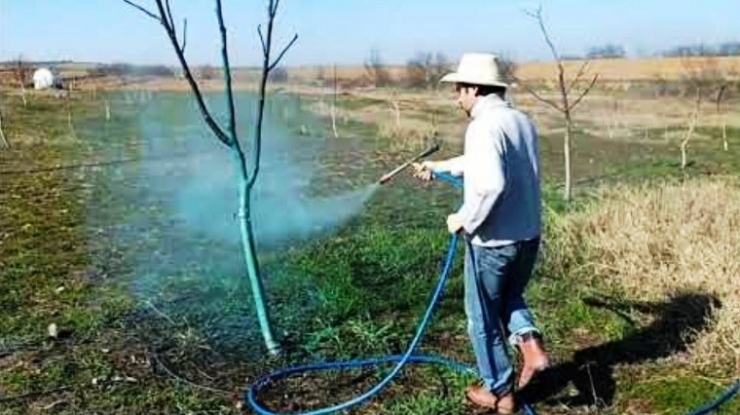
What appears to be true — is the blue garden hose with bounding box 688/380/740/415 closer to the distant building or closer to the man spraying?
the man spraying

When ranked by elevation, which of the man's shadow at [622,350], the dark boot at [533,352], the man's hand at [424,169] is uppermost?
the man's hand at [424,169]

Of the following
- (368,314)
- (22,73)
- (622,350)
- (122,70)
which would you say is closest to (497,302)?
(622,350)

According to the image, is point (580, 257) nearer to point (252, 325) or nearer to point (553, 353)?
point (553, 353)

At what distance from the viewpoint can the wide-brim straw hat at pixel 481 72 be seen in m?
3.62

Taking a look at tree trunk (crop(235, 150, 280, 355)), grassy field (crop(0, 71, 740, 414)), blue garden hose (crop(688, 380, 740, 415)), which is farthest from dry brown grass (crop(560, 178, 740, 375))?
tree trunk (crop(235, 150, 280, 355))

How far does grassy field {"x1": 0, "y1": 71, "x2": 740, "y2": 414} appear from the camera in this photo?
4.29 m

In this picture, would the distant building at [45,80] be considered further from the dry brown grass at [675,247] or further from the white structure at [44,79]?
the dry brown grass at [675,247]

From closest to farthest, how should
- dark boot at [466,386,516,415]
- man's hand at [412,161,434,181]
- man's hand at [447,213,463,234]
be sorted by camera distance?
man's hand at [447,213,463,234] < dark boot at [466,386,516,415] < man's hand at [412,161,434,181]

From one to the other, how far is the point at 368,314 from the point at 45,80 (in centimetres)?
4438

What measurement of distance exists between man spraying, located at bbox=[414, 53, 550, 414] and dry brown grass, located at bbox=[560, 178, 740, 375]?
55.2 inches

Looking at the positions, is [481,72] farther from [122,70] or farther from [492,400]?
[122,70]

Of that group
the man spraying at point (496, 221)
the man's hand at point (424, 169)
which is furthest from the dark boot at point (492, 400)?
the man's hand at point (424, 169)

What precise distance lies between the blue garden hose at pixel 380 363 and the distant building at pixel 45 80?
44.3 metres

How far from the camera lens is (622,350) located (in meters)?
4.92
